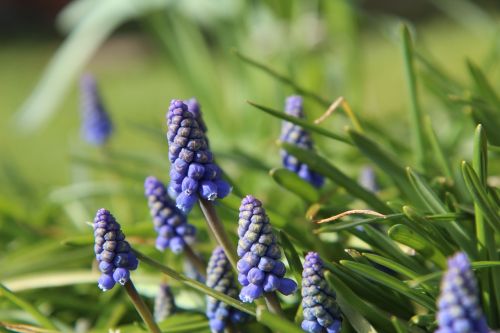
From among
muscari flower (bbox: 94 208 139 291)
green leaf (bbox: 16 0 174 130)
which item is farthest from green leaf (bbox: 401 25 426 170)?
green leaf (bbox: 16 0 174 130)

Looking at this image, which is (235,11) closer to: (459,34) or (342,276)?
(342,276)

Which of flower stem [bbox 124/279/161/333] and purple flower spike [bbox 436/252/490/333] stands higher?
flower stem [bbox 124/279/161/333]

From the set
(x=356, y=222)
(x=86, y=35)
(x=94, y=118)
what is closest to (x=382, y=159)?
(x=356, y=222)

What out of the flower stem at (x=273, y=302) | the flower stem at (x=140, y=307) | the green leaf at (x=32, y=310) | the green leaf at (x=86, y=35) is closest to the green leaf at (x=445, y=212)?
the flower stem at (x=273, y=302)

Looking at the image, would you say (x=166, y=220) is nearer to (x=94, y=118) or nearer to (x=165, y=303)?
(x=165, y=303)

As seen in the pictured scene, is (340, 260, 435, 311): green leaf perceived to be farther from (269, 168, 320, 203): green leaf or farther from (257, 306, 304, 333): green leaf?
(269, 168, 320, 203): green leaf

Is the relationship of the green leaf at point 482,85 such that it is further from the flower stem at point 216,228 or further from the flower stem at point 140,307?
the flower stem at point 140,307
